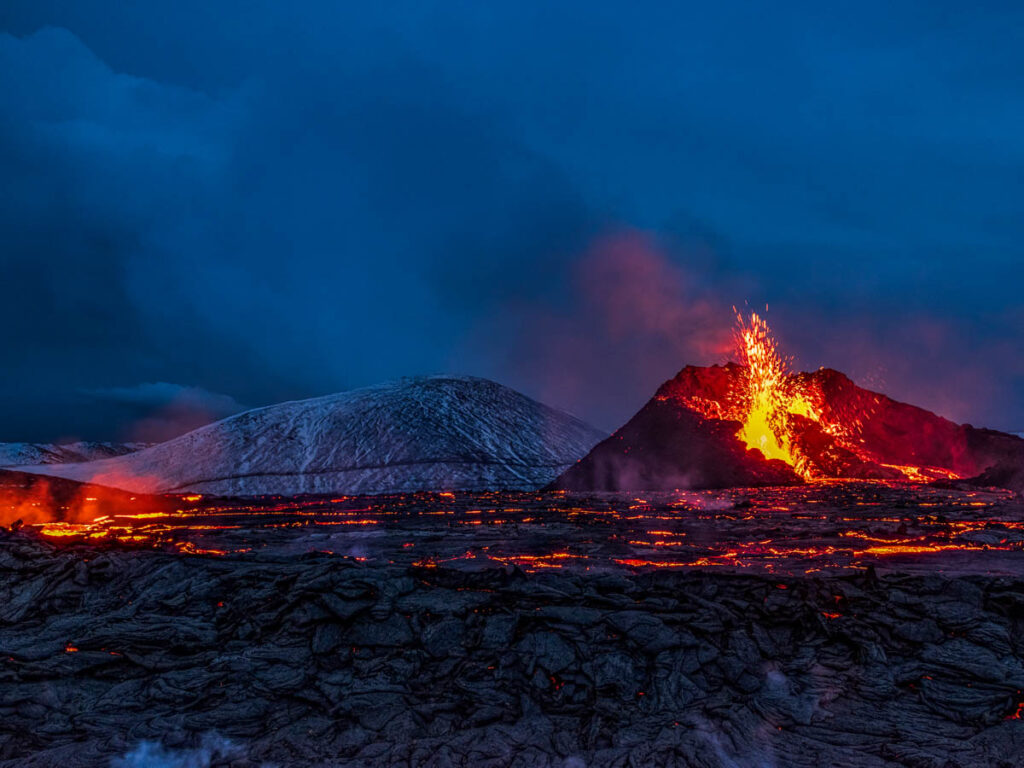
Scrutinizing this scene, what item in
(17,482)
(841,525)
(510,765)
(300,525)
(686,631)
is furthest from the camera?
(17,482)

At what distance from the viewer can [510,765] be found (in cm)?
649

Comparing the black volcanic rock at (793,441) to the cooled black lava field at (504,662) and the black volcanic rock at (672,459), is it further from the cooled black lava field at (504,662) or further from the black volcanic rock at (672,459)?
the cooled black lava field at (504,662)

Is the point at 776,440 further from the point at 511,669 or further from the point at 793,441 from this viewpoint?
the point at 511,669

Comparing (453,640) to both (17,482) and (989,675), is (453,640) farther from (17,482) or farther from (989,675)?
(17,482)

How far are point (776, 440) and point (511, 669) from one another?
30.7 m

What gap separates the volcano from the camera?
3203 cm

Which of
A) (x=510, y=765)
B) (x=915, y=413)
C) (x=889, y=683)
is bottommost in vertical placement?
(x=510, y=765)

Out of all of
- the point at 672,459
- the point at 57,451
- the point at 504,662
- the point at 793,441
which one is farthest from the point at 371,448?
the point at 57,451

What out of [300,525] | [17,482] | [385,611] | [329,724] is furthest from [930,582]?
[17,482]

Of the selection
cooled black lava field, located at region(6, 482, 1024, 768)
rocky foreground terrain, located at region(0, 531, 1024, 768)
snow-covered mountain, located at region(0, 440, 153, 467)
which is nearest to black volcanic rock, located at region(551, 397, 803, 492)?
cooled black lava field, located at region(6, 482, 1024, 768)

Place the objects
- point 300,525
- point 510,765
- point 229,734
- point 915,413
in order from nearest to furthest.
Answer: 1. point 510,765
2. point 229,734
3. point 300,525
4. point 915,413

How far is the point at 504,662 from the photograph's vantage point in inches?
313

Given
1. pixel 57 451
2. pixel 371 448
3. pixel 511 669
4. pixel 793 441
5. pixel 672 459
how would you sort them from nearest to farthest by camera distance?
pixel 511 669 → pixel 672 459 → pixel 793 441 → pixel 371 448 → pixel 57 451

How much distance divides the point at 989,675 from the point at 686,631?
3.12 m
